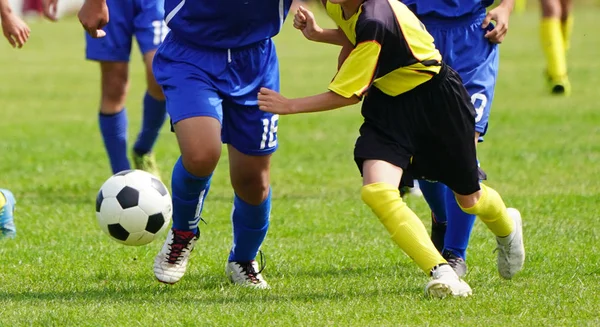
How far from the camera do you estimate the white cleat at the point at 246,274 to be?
205 inches

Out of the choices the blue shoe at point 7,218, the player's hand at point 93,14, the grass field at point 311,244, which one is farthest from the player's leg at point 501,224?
the blue shoe at point 7,218

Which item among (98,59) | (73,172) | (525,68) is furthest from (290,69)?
(98,59)

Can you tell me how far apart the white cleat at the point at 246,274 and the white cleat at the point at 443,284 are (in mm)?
906

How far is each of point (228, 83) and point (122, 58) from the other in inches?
113

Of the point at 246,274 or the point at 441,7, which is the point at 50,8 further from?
the point at 441,7

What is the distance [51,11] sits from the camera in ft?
24.7

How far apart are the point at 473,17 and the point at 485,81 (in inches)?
12.7

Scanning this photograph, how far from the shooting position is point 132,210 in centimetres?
518

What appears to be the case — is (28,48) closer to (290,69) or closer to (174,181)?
(290,69)

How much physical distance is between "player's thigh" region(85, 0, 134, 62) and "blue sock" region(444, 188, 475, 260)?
3.12 meters

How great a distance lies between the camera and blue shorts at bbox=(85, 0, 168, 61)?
7613 millimetres

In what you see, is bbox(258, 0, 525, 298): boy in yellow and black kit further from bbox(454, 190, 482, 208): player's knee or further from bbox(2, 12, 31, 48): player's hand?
bbox(2, 12, 31, 48): player's hand

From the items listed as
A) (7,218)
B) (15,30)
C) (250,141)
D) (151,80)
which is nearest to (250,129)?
(250,141)

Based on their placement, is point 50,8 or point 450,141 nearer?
point 450,141
